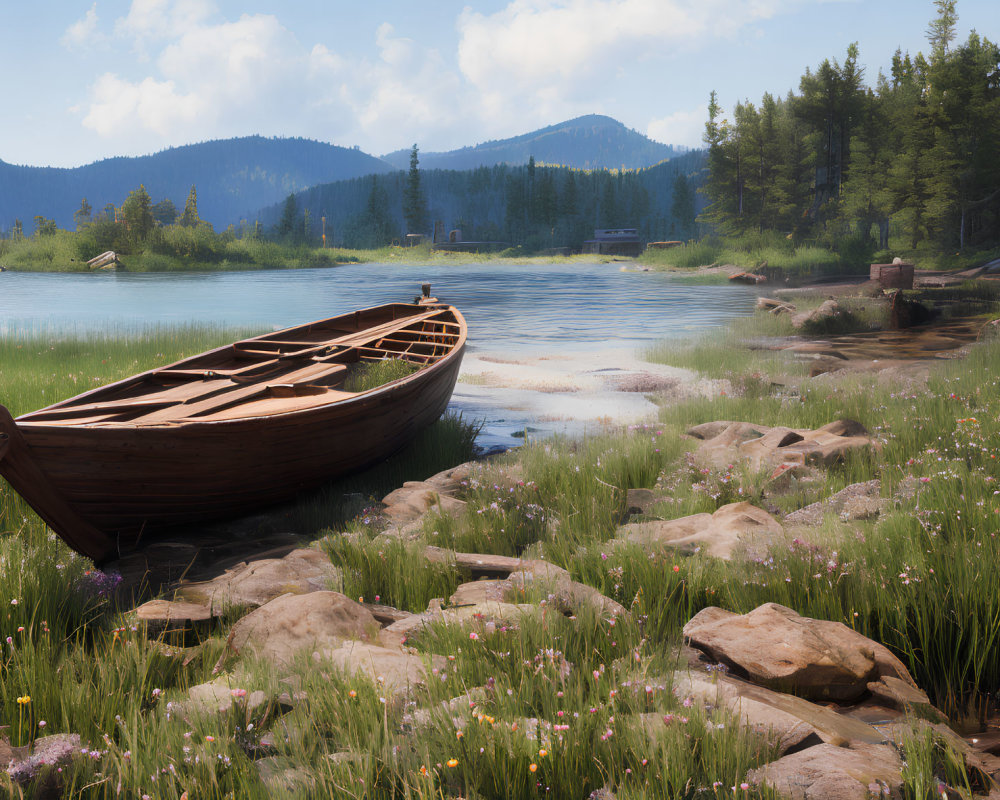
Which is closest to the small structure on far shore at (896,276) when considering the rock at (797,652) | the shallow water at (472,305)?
the shallow water at (472,305)

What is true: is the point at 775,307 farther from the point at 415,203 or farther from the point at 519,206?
the point at 415,203

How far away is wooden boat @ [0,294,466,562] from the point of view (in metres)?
4.60

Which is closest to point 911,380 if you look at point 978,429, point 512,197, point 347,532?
point 978,429

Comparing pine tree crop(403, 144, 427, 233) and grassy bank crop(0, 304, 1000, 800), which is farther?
pine tree crop(403, 144, 427, 233)

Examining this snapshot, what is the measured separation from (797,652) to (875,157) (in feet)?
158

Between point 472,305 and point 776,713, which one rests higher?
point 472,305

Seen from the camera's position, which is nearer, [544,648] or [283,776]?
[283,776]

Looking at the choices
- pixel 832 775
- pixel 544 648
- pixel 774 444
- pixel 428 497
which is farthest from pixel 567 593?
pixel 774 444

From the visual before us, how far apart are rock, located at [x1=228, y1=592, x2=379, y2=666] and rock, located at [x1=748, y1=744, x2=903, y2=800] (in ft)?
6.00

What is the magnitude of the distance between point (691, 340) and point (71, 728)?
1579cm

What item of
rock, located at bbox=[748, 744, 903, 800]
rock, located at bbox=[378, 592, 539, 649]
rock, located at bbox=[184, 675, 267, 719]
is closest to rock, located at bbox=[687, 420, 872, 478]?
rock, located at bbox=[378, 592, 539, 649]

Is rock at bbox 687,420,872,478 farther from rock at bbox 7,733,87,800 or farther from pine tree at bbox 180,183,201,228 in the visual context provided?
pine tree at bbox 180,183,201,228

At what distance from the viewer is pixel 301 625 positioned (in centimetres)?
327

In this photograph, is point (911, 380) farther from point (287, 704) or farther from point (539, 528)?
point (287, 704)
